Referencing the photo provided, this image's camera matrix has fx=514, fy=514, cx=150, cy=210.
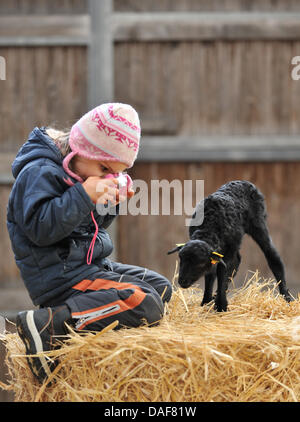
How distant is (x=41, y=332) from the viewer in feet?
5.57

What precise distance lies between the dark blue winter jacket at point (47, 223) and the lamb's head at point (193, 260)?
32 cm

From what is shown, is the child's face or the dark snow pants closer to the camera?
the dark snow pants

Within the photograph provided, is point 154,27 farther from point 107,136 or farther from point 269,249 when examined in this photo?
point 107,136

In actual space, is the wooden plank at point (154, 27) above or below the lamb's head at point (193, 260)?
above

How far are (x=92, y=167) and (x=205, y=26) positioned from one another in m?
3.01

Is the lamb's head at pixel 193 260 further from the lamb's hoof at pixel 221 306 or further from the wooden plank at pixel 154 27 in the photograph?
the wooden plank at pixel 154 27

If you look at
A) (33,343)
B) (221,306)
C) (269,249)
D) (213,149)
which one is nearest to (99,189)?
(33,343)

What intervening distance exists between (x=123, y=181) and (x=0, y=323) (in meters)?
1.69

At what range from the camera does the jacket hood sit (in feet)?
6.13

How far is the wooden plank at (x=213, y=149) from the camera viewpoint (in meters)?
4.45

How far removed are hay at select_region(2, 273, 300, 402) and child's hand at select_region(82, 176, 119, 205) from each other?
1.43 feet

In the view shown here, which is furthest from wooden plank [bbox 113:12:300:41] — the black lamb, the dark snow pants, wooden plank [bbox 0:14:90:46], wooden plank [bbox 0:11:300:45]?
the dark snow pants

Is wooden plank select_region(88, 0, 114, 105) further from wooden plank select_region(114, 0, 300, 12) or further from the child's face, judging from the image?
the child's face

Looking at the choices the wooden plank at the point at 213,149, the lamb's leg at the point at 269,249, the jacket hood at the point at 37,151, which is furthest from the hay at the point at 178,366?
the wooden plank at the point at 213,149
